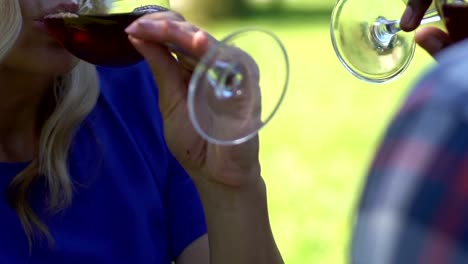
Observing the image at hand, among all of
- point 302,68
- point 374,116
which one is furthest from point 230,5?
point 374,116

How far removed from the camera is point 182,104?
5.70ft

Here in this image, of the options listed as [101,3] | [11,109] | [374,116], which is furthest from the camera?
[374,116]

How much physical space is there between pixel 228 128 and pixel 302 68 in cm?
741

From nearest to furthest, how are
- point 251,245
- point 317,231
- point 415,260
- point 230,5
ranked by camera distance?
point 415,260
point 251,245
point 317,231
point 230,5

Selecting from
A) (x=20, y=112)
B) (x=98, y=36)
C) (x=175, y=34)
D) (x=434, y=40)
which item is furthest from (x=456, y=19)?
(x=20, y=112)

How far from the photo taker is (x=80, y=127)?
210cm

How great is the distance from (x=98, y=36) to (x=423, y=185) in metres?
0.93

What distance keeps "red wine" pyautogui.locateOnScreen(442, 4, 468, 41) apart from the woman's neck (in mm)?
849

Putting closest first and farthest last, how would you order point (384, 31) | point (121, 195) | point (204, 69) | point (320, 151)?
point (204, 69)
point (384, 31)
point (121, 195)
point (320, 151)

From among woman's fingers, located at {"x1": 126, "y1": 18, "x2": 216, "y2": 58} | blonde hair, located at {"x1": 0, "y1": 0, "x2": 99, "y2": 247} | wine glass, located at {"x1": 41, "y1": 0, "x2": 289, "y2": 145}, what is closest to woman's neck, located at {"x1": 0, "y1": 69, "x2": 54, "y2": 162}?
blonde hair, located at {"x1": 0, "y1": 0, "x2": 99, "y2": 247}

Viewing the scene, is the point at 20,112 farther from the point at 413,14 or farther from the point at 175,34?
the point at 413,14

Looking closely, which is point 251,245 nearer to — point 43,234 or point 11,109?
point 43,234

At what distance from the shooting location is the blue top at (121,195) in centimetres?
192

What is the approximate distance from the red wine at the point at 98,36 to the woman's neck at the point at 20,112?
32 cm
